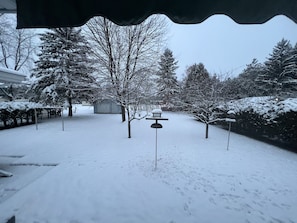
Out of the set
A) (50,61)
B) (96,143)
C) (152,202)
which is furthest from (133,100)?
(50,61)

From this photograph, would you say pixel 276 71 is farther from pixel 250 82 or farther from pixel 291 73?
pixel 250 82

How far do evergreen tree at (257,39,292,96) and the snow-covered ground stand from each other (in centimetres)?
1565

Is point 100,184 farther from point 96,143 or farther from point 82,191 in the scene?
point 96,143

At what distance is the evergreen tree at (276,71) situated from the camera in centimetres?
1781

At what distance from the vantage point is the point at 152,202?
9.46 feet

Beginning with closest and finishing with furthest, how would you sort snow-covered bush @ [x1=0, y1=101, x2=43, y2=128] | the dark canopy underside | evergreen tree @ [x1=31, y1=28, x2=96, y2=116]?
the dark canopy underside < snow-covered bush @ [x1=0, y1=101, x2=43, y2=128] < evergreen tree @ [x1=31, y1=28, x2=96, y2=116]

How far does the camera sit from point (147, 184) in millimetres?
3482

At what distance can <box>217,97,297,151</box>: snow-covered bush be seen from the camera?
19.4ft

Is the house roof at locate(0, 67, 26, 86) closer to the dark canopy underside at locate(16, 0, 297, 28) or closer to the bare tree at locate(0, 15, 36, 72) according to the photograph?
the dark canopy underside at locate(16, 0, 297, 28)

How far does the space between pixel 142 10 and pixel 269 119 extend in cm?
716

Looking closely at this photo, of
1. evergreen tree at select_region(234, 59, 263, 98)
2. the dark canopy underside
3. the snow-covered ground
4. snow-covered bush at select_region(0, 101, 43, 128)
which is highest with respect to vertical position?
evergreen tree at select_region(234, 59, 263, 98)

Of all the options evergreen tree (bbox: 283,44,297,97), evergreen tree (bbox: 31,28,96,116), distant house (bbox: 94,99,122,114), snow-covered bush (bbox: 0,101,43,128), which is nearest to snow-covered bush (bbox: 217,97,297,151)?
evergreen tree (bbox: 31,28,96,116)

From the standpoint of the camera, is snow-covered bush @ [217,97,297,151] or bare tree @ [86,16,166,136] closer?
snow-covered bush @ [217,97,297,151]

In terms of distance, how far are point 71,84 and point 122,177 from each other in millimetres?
10264
